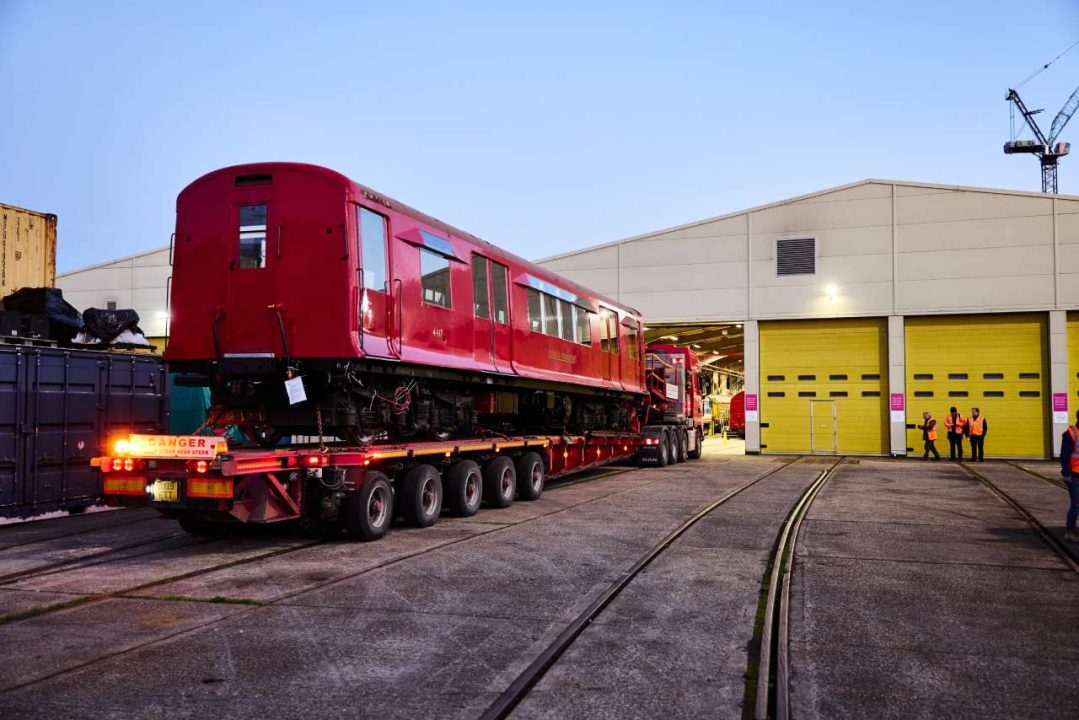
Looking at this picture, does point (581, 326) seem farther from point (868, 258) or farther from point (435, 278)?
Answer: point (868, 258)

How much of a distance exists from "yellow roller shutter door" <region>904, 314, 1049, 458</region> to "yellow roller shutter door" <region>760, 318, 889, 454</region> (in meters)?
0.98

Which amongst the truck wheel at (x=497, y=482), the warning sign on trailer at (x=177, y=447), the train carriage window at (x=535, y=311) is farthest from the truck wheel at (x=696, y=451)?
the warning sign on trailer at (x=177, y=447)

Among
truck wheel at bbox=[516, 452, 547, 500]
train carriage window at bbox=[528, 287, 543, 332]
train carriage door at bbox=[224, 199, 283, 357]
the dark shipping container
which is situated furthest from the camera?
train carriage window at bbox=[528, 287, 543, 332]

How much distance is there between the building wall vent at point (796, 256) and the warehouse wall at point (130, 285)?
22654 millimetres

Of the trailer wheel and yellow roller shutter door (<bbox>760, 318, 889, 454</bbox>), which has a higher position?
yellow roller shutter door (<bbox>760, 318, 889, 454</bbox>)

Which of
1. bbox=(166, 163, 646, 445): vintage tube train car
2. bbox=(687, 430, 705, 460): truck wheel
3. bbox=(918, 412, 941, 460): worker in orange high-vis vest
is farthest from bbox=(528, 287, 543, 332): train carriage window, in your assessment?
bbox=(918, 412, 941, 460): worker in orange high-vis vest

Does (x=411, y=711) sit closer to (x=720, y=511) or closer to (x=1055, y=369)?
(x=720, y=511)

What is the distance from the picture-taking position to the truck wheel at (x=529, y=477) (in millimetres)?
14125

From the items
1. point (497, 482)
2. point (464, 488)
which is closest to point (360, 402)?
point (464, 488)

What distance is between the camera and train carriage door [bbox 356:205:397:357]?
9.33 m

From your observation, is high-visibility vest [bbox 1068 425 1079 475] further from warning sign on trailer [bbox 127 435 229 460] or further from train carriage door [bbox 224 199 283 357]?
warning sign on trailer [bbox 127 435 229 460]

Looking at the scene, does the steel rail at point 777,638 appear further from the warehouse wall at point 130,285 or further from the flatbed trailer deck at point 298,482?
the warehouse wall at point 130,285

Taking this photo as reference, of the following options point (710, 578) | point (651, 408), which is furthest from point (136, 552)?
point (651, 408)

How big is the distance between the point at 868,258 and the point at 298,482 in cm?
2320
